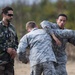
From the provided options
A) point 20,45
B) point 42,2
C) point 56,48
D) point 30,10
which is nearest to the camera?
Answer: point 20,45

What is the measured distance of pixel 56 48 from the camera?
8.95 metres

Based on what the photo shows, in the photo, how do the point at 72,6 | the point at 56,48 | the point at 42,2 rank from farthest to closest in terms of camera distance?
the point at 42,2 → the point at 72,6 → the point at 56,48

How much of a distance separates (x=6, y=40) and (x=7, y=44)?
0.08m

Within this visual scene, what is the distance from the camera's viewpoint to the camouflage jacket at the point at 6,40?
27.2ft

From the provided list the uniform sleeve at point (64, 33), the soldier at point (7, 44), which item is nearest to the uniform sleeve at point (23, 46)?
the soldier at point (7, 44)

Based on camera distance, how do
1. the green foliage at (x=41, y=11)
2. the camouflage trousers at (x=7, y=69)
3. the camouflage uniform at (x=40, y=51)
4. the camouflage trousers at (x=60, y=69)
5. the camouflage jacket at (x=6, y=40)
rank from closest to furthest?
the camouflage uniform at (x=40, y=51) → the camouflage jacket at (x=6, y=40) → the camouflage trousers at (x=7, y=69) → the camouflage trousers at (x=60, y=69) → the green foliage at (x=41, y=11)

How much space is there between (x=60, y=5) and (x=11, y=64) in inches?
1212

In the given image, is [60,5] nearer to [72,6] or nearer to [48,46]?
[72,6]

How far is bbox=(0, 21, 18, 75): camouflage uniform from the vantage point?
8.30 meters

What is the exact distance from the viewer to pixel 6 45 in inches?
327

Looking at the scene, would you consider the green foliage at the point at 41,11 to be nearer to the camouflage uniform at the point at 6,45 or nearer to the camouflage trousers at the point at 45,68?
the camouflage uniform at the point at 6,45

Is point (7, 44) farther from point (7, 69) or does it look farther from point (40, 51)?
point (40, 51)

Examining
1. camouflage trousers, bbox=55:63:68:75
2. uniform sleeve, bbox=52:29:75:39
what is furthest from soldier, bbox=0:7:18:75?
camouflage trousers, bbox=55:63:68:75

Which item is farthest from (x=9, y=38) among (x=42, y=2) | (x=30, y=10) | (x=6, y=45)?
(x=42, y=2)
